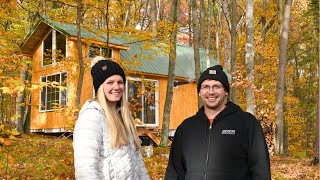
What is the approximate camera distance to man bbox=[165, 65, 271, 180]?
3.59 m

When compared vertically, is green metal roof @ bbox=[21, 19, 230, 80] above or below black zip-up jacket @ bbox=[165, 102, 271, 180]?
above

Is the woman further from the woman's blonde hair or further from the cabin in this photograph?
the cabin

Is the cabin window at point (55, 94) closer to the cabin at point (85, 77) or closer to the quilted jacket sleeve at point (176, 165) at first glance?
the cabin at point (85, 77)

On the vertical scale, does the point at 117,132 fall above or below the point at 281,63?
below

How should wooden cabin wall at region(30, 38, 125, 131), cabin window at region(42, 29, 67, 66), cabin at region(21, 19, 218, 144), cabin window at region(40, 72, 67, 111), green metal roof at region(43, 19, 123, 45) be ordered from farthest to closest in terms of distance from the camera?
cabin window at region(42, 29, 67, 66) → cabin window at region(40, 72, 67, 111) → cabin at region(21, 19, 218, 144) → wooden cabin wall at region(30, 38, 125, 131) → green metal roof at region(43, 19, 123, 45)

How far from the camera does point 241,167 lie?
11.8 ft

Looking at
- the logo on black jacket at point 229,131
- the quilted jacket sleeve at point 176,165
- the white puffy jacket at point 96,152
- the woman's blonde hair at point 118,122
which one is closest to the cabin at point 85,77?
the quilted jacket sleeve at point 176,165

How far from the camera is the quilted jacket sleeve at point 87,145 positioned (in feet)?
9.86

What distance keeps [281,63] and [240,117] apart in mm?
17030

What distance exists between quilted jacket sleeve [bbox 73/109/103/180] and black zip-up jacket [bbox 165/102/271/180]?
102cm

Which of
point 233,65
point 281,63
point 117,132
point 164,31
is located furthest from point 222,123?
point 281,63

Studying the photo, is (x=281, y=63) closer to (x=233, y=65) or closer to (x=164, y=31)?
(x=233, y=65)

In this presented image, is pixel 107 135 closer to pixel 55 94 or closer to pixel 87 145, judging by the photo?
pixel 87 145

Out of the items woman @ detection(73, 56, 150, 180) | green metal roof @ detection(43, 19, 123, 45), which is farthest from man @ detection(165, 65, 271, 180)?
green metal roof @ detection(43, 19, 123, 45)
